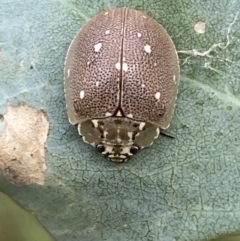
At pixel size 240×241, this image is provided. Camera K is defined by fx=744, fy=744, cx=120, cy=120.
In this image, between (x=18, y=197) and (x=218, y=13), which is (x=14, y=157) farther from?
(x=218, y=13)

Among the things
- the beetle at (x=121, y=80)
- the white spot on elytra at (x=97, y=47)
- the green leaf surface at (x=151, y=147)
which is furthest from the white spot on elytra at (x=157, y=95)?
the white spot on elytra at (x=97, y=47)

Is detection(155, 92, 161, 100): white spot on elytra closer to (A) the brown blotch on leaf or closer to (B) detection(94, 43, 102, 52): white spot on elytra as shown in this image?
(B) detection(94, 43, 102, 52): white spot on elytra

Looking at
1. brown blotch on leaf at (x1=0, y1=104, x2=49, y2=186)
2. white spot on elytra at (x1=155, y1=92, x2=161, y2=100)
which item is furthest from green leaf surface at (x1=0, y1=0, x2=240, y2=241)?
white spot on elytra at (x1=155, y1=92, x2=161, y2=100)

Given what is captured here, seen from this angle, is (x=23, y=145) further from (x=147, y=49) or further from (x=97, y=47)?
(x=147, y=49)

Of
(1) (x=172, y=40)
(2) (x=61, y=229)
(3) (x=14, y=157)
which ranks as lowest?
(2) (x=61, y=229)

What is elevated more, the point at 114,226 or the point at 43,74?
the point at 43,74

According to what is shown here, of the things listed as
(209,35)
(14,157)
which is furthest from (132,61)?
(14,157)

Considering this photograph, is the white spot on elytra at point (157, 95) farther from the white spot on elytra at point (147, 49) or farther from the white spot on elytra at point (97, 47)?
the white spot on elytra at point (97, 47)
